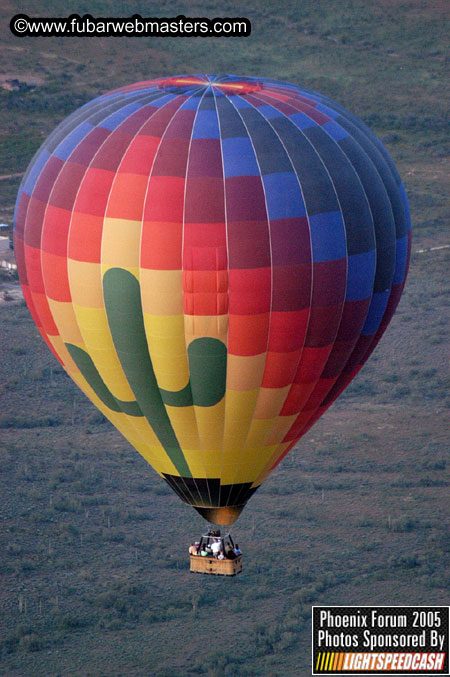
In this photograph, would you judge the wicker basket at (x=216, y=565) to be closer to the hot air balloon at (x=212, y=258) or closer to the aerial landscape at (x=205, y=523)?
the hot air balloon at (x=212, y=258)

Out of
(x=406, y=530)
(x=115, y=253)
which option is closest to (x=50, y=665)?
(x=406, y=530)

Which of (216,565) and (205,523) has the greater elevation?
(205,523)

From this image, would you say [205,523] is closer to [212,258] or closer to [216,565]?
[216,565]

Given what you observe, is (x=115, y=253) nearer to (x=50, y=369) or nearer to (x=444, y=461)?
(x=444, y=461)

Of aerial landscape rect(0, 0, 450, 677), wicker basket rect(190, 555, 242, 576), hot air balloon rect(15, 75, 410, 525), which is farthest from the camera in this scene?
aerial landscape rect(0, 0, 450, 677)

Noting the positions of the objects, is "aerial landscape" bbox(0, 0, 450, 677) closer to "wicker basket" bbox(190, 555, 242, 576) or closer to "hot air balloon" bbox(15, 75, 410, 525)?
"wicker basket" bbox(190, 555, 242, 576)


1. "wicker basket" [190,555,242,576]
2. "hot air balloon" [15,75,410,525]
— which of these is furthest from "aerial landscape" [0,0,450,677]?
"hot air balloon" [15,75,410,525]

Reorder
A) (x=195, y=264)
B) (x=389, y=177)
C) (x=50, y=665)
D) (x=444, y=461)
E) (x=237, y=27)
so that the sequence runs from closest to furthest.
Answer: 1. (x=195, y=264)
2. (x=389, y=177)
3. (x=50, y=665)
4. (x=444, y=461)
5. (x=237, y=27)

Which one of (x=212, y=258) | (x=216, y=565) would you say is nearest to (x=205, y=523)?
(x=216, y=565)
